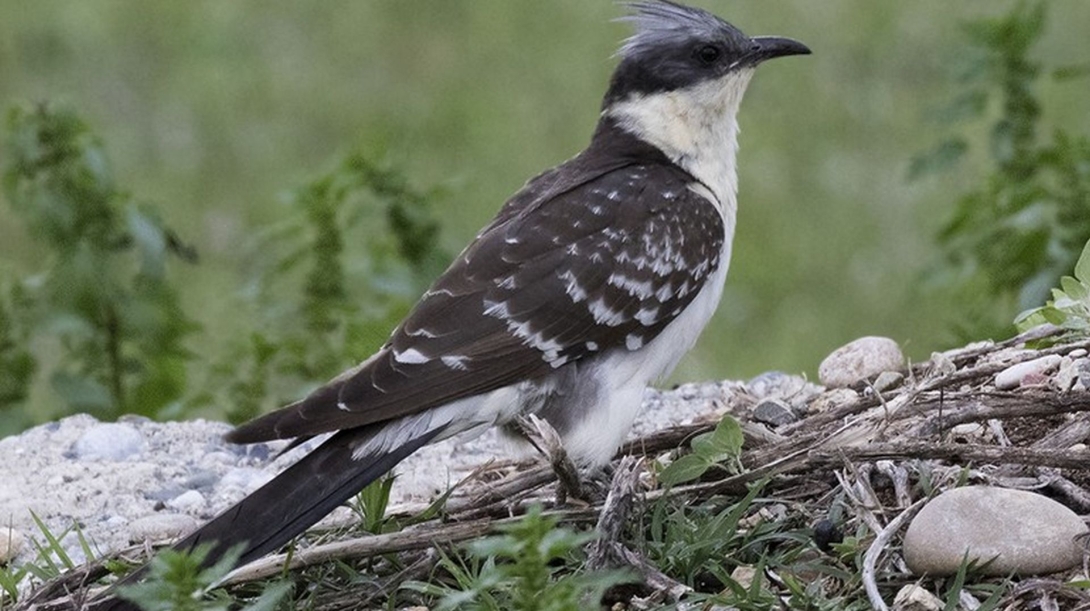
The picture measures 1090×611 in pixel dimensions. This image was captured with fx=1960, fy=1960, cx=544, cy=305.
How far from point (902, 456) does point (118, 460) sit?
2531 millimetres

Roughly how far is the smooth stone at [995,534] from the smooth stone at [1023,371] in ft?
2.47

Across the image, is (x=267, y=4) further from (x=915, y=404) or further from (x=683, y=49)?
(x=915, y=404)

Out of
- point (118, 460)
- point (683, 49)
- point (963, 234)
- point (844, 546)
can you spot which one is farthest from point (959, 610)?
point (963, 234)

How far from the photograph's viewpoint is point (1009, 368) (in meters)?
5.23

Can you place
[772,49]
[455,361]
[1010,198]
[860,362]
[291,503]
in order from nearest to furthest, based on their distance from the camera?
1. [291,503]
2. [455,361]
3. [860,362]
4. [772,49]
5. [1010,198]

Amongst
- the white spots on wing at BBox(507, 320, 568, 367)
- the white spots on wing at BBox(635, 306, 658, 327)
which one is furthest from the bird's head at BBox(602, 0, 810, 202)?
the white spots on wing at BBox(507, 320, 568, 367)

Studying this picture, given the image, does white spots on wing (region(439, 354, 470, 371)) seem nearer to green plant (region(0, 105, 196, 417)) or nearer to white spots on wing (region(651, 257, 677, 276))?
white spots on wing (region(651, 257, 677, 276))

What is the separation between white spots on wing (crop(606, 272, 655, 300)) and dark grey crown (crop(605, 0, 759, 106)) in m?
0.92

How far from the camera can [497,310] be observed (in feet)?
17.2

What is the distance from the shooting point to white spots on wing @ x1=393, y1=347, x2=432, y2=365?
5.06m

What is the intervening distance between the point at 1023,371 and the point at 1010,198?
2.29m

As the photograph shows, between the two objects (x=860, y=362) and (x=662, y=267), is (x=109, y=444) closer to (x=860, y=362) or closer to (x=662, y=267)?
(x=662, y=267)

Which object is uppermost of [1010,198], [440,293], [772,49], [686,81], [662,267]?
[772,49]

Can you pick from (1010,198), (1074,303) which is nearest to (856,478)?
(1074,303)
